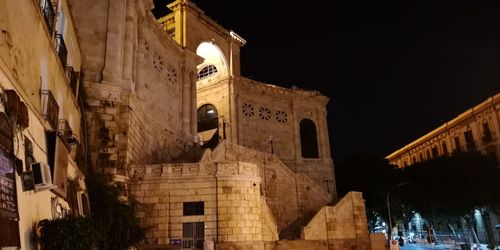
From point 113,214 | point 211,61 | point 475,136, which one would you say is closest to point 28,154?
point 113,214

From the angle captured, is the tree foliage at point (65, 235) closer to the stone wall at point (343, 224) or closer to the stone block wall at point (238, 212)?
the stone block wall at point (238, 212)

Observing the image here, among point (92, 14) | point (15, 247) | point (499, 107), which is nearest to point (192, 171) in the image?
point (92, 14)

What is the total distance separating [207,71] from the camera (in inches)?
1448

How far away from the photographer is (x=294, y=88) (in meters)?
36.9

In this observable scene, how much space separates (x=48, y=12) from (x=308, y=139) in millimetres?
28174

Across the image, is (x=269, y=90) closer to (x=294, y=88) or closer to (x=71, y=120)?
(x=294, y=88)

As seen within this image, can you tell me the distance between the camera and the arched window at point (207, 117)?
1368 inches

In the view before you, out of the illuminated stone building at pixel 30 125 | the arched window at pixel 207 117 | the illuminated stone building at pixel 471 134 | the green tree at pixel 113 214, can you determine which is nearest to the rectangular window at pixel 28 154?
the illuminated stone building at pixel 30 125

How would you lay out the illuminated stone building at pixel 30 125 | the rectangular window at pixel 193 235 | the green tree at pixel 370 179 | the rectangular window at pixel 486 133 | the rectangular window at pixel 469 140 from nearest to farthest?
the illuminated stone building at pixel 30 125 < the rectangular window at pixel 193 235 < the green tree at pixel 370 179 < the rectangular window at pixel 486 133 < the rectangular window at pixel 469 140

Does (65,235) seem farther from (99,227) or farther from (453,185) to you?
(453,185)

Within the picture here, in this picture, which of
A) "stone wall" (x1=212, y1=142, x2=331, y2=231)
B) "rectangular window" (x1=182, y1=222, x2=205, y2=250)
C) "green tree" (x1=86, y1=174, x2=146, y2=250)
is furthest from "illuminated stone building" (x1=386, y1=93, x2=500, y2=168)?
"green tree" (x1=86, y1=174, x2=146, y2=250)

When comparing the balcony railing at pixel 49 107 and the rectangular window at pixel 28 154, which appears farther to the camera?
the balcony railing at pixel 49 107

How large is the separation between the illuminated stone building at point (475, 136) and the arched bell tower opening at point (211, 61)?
23.6 m

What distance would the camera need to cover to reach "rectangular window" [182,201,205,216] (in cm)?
1741
